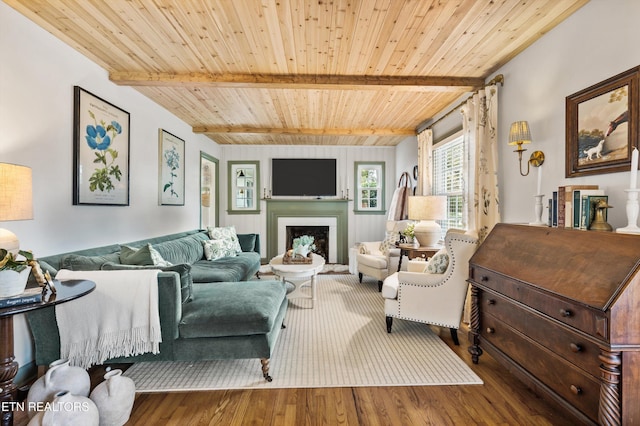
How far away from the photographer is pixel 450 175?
4.29 meters

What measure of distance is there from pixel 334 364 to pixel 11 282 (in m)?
2.00

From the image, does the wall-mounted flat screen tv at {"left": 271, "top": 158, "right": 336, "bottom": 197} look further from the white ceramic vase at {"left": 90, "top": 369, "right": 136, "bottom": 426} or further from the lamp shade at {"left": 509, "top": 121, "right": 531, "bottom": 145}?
the white ceramic vase at {"left": 90, "top": 369, "right": 136, "bottom": 426}

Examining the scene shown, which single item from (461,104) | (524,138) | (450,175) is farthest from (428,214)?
(524,138)

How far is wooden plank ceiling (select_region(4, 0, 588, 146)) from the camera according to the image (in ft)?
6.93

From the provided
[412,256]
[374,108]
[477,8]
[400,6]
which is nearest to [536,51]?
[477,8]

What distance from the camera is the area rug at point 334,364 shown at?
213 cm

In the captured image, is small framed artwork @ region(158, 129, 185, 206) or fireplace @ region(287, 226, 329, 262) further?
fireplace @ region(287, 226, 329, 262)

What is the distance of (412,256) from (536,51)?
2.32m

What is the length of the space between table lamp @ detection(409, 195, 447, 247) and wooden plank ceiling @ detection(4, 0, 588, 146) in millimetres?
1275

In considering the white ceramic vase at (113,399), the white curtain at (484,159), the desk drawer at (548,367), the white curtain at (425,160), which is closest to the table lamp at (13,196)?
the white ceramic vase at (113,399)

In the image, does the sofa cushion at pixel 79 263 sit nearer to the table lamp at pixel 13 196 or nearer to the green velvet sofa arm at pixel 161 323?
the green velvet sofa arm at pixel 161 323

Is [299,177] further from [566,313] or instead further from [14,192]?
[566,313]

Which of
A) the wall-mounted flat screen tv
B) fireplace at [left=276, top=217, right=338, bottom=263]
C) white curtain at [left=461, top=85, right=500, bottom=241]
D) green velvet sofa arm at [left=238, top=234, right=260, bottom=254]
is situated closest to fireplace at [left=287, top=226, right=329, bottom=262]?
fireplace at [left=276, top=217, right=338, bottom=263]

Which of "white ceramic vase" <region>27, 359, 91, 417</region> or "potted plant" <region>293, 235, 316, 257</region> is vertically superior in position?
"potted plant" <region>293, 235, 316, 257</region>
